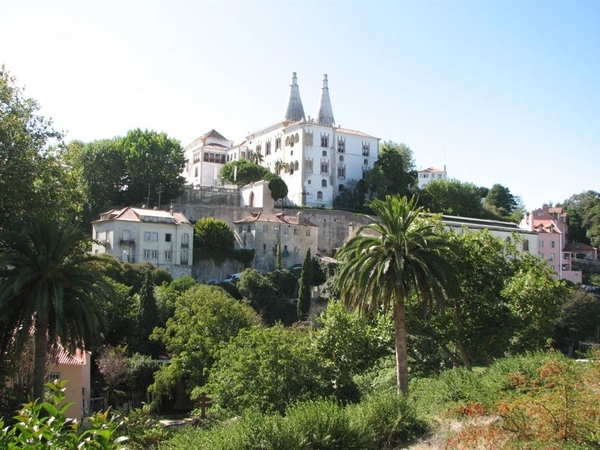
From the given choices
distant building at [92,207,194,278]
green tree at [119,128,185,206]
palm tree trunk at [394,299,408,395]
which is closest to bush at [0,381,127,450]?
palm tree trunk at [394,299,408,395]

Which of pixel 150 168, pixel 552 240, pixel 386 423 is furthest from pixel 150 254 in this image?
pixel 552 240

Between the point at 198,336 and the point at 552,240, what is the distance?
240 feet

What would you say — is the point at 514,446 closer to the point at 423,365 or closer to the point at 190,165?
the point at 423,365

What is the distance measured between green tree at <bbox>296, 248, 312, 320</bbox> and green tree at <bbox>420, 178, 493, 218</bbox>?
40443 mm

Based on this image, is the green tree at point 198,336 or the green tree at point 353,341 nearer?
the green tree at point 353,341

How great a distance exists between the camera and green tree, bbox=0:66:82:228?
2730 centimetres

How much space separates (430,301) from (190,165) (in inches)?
3923

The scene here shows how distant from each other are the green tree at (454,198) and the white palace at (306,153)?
10.4 metres

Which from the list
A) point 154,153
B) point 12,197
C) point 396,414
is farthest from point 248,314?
point 154,153

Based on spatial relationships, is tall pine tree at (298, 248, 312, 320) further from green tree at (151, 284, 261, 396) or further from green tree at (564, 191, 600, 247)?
green tree at (564, 191, 600, 247)

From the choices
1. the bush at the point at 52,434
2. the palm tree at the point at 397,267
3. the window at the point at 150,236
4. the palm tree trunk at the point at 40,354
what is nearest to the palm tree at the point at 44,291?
the palm tree trunk at the point at 40,354

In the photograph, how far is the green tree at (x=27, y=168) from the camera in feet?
89.6

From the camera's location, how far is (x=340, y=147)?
10612 centimetres

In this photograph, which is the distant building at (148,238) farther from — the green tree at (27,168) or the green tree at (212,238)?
the green tree at (27,168)
